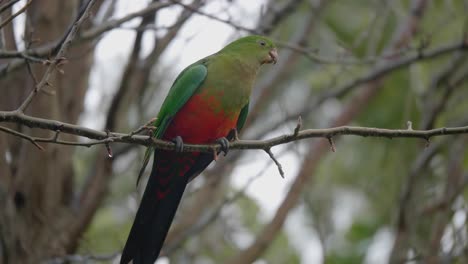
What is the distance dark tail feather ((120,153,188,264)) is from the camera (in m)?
3.61

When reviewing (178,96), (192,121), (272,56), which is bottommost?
(192,121)

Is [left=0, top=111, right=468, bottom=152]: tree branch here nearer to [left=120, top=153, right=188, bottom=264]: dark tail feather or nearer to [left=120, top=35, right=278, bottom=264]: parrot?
[left=120, top=153, right=188, bottom=264]: dark tail feather

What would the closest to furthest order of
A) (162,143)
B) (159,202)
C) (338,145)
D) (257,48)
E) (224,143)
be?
(162,143) → (224,143) → (159,202) → (257,48) → (338,145)

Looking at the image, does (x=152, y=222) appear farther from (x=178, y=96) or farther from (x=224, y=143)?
(x=178, y=96)

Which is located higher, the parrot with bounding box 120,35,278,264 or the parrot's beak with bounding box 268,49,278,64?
the parrot's beak with bounding box 268,49,278,64

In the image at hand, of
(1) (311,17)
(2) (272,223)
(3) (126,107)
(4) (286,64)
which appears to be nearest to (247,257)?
(2) (272,223)

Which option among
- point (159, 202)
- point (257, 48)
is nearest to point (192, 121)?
point (159, 202)

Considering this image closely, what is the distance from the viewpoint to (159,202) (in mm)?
3945

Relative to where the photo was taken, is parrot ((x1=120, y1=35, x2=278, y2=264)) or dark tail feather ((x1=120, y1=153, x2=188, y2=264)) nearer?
dark tail feather ((x1=120, y1=153, x2=188, y2=264))

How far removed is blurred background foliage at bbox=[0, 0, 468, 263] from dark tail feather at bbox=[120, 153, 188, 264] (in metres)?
0.60

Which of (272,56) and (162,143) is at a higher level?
(272,56)

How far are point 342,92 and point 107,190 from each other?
2001mm

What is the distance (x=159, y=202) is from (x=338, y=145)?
4.39m

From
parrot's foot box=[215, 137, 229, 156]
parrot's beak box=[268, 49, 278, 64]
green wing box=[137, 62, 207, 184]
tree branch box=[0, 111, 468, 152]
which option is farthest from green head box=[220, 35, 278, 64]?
tree branch box=[0, 111, 468, 152]
